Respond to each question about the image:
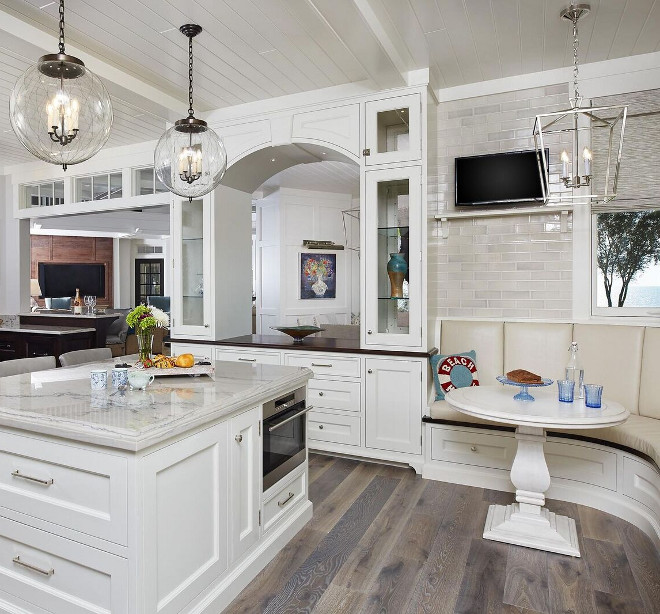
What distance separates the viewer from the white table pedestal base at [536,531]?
258 centimetres

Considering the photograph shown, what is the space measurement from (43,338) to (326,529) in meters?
4.37

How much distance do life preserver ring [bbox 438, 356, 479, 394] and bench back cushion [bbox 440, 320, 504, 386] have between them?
163 mm

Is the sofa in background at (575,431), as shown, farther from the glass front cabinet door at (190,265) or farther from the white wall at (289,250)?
the white wall at (289,250)

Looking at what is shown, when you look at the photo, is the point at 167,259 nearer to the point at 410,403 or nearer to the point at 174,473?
the point at 410,403

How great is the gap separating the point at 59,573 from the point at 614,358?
3.32m

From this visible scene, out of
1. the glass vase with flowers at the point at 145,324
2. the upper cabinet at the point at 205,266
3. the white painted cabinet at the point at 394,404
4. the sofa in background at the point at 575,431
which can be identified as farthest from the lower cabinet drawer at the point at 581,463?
the upper cabinet at the point at 205,266

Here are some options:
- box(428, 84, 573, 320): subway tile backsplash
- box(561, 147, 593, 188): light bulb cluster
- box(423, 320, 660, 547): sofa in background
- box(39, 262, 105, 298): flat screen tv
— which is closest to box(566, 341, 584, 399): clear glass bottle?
box(423, 320, 660, 547): sofa in background

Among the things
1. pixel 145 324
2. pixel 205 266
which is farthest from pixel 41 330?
pixel 145 324

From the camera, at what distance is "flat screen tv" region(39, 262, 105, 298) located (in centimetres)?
1230

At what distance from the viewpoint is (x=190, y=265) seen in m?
4.50

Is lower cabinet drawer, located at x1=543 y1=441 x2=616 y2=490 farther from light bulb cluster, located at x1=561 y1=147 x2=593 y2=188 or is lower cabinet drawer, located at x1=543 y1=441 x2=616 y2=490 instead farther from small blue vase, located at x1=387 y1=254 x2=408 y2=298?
light bulb cluster, located at x1=561 y1=147 x2=593 y2=188

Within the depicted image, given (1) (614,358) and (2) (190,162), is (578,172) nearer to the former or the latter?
(1) (614,358)

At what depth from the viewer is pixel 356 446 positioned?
12.6 ft

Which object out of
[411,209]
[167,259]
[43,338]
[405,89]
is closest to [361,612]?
[411,209]
